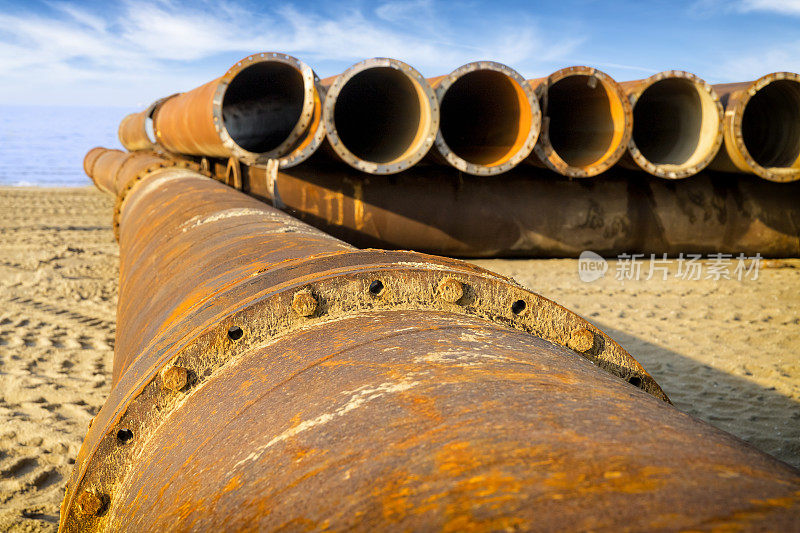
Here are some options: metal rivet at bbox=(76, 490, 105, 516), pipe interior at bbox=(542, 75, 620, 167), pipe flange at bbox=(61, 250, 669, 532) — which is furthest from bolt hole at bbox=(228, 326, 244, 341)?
pipe interior at bbox=(542, 75, 620, 167)

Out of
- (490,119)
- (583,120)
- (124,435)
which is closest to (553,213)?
(583,120)

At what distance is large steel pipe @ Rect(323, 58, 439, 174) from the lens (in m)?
4.45

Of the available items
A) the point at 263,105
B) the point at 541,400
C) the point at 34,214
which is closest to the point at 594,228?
the point at 263,105

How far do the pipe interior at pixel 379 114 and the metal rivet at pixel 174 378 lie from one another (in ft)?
12.8

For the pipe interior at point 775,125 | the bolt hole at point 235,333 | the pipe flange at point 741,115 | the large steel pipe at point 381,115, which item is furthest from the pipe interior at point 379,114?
the bolt hole at point 235,333

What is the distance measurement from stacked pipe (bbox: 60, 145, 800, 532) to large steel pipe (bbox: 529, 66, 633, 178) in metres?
3.90

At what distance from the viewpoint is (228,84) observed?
428cm

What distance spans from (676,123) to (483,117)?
176 cm

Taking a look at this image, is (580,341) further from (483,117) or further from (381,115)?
(381,115)

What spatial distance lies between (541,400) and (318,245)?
93 centimetres

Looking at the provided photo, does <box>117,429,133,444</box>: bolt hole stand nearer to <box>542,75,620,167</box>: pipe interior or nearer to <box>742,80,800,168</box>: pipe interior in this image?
<box>542,75,620,167</box>: pipe interior

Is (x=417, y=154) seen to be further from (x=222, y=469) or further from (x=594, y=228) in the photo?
(x=222, y=469)

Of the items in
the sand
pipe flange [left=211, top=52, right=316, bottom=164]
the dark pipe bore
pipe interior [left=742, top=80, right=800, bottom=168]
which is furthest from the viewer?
pipe interior [left=742, top=80, right=800, bottom=168]

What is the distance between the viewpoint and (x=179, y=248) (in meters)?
1.98
